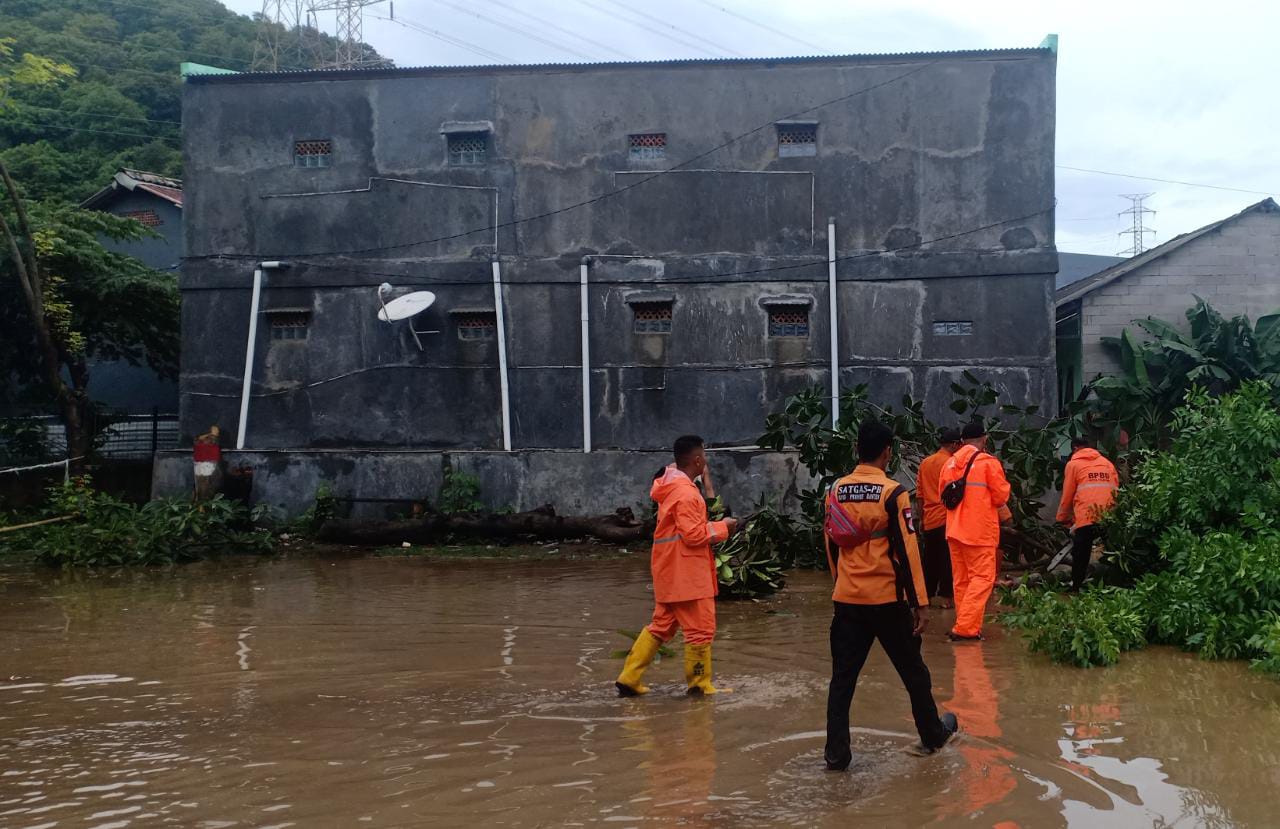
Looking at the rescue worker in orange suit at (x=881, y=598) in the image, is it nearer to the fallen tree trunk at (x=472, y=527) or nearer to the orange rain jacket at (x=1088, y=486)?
the orange rain jacket at (x=1088, y=486)

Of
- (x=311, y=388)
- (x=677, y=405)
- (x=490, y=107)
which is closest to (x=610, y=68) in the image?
(x=490, y=107)

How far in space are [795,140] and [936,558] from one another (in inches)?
400

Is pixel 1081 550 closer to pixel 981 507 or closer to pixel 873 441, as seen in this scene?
pixel 981 507

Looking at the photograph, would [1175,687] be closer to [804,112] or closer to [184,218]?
[804,112]

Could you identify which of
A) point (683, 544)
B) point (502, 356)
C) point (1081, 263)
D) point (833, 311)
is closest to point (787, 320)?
point (833, 311)

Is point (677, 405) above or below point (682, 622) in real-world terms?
above

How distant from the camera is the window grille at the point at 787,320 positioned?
1939 centimetres

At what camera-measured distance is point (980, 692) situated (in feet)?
25.2

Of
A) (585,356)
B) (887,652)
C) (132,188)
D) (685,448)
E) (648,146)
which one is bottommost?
(887,652)

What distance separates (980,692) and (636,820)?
324cm

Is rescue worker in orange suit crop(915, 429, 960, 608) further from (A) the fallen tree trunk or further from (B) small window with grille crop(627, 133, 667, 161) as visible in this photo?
(B) small window with grille crop(627, 133, 667, 161)

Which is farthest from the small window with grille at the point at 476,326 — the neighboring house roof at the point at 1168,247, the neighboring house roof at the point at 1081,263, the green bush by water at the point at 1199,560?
the neighboring house roof at the point at 1081,263

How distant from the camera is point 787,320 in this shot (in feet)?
63.8

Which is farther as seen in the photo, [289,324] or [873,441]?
[289,324]
